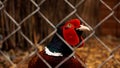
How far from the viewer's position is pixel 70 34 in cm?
322

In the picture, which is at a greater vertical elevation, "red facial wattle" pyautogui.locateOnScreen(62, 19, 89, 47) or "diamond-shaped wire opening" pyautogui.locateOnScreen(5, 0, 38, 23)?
"diamond-shaped wire opening" pyautogui.locateOnScreen(5, 0, 38, 23)

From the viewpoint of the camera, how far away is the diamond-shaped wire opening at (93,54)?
4.23m

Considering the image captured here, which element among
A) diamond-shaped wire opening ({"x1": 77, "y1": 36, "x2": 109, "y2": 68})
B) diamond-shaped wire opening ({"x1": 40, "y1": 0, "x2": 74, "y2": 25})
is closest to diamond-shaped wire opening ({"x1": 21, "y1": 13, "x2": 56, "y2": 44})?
diamond-shaped wire opening ({"x1": 40, "y1": 0, "x2": 74, "y2": 25})

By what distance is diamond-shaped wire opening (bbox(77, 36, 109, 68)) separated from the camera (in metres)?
4.23

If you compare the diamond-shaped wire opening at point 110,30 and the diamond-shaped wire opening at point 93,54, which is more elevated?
the diamond-shaped wire opening at point 93,54

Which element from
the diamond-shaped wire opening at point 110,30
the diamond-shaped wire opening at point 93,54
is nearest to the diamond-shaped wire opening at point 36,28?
the diamond-shaped wire opening at point 93,54

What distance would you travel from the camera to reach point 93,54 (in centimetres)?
459

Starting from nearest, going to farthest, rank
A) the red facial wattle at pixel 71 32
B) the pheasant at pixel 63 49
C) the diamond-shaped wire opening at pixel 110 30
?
1. the pheasant at pixel 63 49
2. the red facial wattle at pixel 71 32
3. the diamond-shaped wire opening at pixel 110 30

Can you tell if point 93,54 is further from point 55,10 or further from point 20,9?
point 20,9

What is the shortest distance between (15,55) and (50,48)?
1101 millimetres

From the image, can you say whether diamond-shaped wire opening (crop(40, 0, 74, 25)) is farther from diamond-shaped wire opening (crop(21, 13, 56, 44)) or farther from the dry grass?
the dry grass

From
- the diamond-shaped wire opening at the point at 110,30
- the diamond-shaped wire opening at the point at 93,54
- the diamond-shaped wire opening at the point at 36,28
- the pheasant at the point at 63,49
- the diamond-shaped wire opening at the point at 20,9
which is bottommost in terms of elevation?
the diamond-shaped wire opening at the point at 110,30

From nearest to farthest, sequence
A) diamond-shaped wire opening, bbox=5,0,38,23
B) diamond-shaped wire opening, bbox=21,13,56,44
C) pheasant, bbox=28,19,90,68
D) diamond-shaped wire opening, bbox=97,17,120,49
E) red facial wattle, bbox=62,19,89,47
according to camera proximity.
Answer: pheasant, bbox=28,19,90,68 → red facial wattle, bbox=62,19,89,47 → diamond-shaped wire opening, bbox=5,0,38,23 → diamond-shaped wire opening, bbox=21,13,56,44 → diamond-shaped wire opening, bbox=97,17,120,49

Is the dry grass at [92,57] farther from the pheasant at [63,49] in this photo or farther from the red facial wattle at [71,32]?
the red facial wattle at [71,32]
